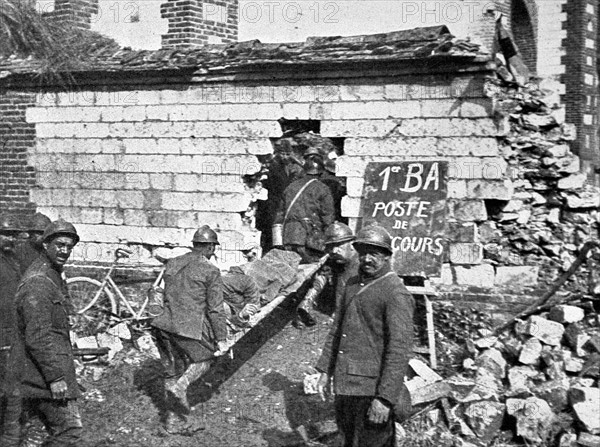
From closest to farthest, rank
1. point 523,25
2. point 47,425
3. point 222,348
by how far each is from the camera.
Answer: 1. point 47,425
2. point 222,348
3. point 523,25

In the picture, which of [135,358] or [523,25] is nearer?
[135,358]

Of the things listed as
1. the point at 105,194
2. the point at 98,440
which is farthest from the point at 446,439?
the point at 105,194

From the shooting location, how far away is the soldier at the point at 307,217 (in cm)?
1173

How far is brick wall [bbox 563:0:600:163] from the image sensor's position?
22.1 m

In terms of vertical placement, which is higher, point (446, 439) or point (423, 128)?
point (423, 128)

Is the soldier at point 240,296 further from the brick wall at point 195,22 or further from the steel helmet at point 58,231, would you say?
the brick wall at point 195,22

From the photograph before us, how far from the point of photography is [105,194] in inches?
526

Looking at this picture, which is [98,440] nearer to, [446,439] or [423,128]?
[446,439]

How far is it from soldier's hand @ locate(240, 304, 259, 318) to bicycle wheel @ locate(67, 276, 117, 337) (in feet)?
8.01

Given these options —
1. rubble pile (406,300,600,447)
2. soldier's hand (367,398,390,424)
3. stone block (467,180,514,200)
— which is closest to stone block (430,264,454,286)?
stone block (467,180,514,200)

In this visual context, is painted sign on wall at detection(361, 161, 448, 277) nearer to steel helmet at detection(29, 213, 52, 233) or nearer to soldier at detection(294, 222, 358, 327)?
soldier at detection(294, 222, 358, 327)

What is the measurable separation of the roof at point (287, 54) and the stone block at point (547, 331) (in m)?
3.36

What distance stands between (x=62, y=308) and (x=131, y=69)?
22.0 feet

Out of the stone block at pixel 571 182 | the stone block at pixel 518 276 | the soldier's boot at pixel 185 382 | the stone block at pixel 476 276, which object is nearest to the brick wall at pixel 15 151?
the soldier's boot at pixel 185 382
